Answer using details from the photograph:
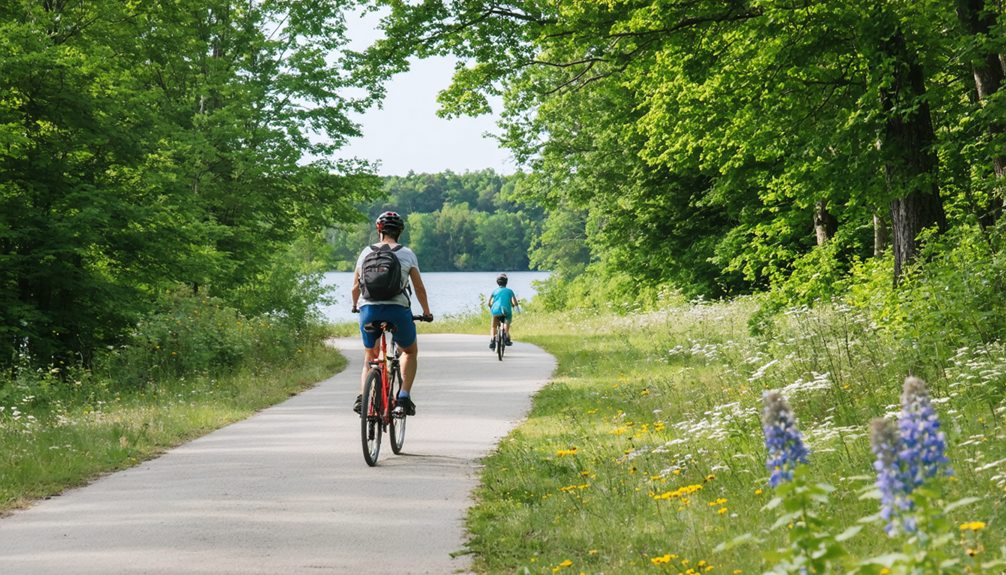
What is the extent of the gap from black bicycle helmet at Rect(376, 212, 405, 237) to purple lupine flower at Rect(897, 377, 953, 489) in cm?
597

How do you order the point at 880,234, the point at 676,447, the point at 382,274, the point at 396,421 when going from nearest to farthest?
the point at 676,447 < the point at 382,274 < the point at 396,421 < the point at 880,234

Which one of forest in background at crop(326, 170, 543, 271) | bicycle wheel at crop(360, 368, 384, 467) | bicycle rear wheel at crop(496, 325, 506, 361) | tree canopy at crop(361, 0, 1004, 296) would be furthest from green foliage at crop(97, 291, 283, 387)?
forest in background at crop(326, 170, 543, 271)

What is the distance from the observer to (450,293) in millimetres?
85875

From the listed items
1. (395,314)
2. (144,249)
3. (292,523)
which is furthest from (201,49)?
(292,523)

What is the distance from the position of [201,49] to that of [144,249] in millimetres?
11082

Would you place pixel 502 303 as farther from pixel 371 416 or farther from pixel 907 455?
pixel 907 455

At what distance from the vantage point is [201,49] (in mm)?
26203

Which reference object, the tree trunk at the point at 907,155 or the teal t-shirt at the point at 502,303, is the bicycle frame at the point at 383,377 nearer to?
the tree trunk at the point at 907,155

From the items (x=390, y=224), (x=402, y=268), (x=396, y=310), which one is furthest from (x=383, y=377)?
(x=390, y=224)

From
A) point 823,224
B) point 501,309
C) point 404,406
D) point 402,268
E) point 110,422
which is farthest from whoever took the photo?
point 823,224

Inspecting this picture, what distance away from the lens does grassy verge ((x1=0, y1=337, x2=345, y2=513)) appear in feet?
25.4

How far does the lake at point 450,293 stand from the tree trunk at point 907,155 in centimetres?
739

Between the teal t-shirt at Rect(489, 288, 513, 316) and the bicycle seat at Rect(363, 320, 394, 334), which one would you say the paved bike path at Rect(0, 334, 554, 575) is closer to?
the bicycle seat at Rect(363, 320, 394, 334)

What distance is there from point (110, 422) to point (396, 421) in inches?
138
